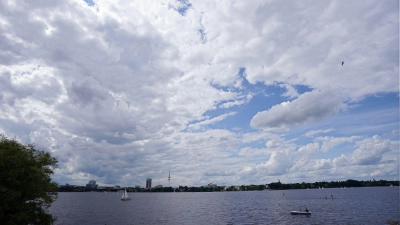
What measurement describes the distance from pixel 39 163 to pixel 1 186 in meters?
11.6

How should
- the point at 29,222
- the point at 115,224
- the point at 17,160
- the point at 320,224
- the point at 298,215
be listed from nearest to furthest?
the point at 17,160 < the point at 29,222 < the point at 320,224 < the point at 115,224 < the point at 298,215

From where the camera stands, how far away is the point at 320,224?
85.7 meters

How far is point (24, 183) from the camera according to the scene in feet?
160

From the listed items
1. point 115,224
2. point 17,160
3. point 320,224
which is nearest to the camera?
point 17,160

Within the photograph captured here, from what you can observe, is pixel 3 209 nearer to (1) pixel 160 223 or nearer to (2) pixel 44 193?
(2) pixel 44 193

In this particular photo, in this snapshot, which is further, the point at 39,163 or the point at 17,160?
the point at 39,163

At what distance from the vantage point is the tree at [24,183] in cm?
4544

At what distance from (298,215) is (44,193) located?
291 ft

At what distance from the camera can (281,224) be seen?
288 feet

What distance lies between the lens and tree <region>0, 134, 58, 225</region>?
149ft

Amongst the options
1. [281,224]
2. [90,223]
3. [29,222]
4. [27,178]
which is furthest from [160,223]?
[27,178]

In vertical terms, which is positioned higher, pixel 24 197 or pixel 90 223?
pixel 24 197

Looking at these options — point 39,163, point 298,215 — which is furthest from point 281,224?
point 39,163

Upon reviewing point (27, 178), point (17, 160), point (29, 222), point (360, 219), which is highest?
point (17, 160)
